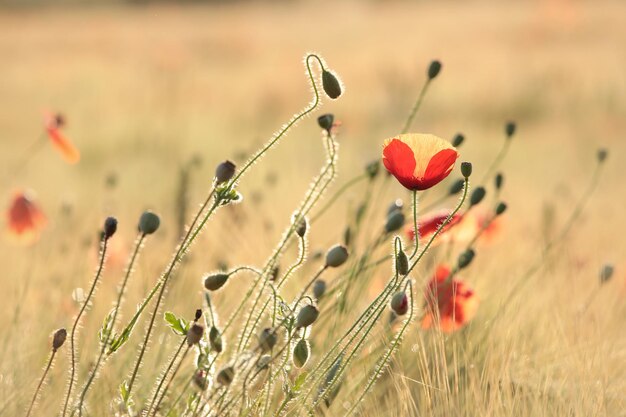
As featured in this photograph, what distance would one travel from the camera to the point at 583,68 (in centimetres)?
630

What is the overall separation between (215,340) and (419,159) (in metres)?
0.28

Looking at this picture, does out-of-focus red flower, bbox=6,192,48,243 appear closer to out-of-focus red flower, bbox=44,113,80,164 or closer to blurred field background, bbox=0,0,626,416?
blurred field background, bbox=0,0,626,416

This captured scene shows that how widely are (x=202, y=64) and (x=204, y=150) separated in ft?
12.3

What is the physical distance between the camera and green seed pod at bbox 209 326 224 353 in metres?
1.03

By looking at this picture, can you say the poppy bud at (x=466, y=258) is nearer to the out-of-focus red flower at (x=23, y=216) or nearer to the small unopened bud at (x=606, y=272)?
the small unopened bud at (x=606, y=272)

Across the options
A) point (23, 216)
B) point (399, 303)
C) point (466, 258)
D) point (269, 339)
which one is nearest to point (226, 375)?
point (269, 339)

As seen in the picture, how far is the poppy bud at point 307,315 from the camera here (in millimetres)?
975

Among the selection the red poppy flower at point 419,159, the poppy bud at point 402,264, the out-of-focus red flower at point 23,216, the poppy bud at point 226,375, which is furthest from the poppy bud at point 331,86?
the out-of-focus red flower at point 23,216

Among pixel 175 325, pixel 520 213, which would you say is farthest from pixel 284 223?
pixel 175 325

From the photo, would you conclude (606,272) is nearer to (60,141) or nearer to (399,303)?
(399,303)

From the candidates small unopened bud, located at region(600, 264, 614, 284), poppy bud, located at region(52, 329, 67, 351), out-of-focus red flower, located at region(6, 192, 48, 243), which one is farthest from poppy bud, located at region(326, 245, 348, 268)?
out-of-focus red flower, located at region(6, 192, 48, 243)

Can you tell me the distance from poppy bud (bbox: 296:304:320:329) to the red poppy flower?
17 cm

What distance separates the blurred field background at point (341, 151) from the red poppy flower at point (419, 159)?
25 centimetres

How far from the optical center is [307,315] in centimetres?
98
